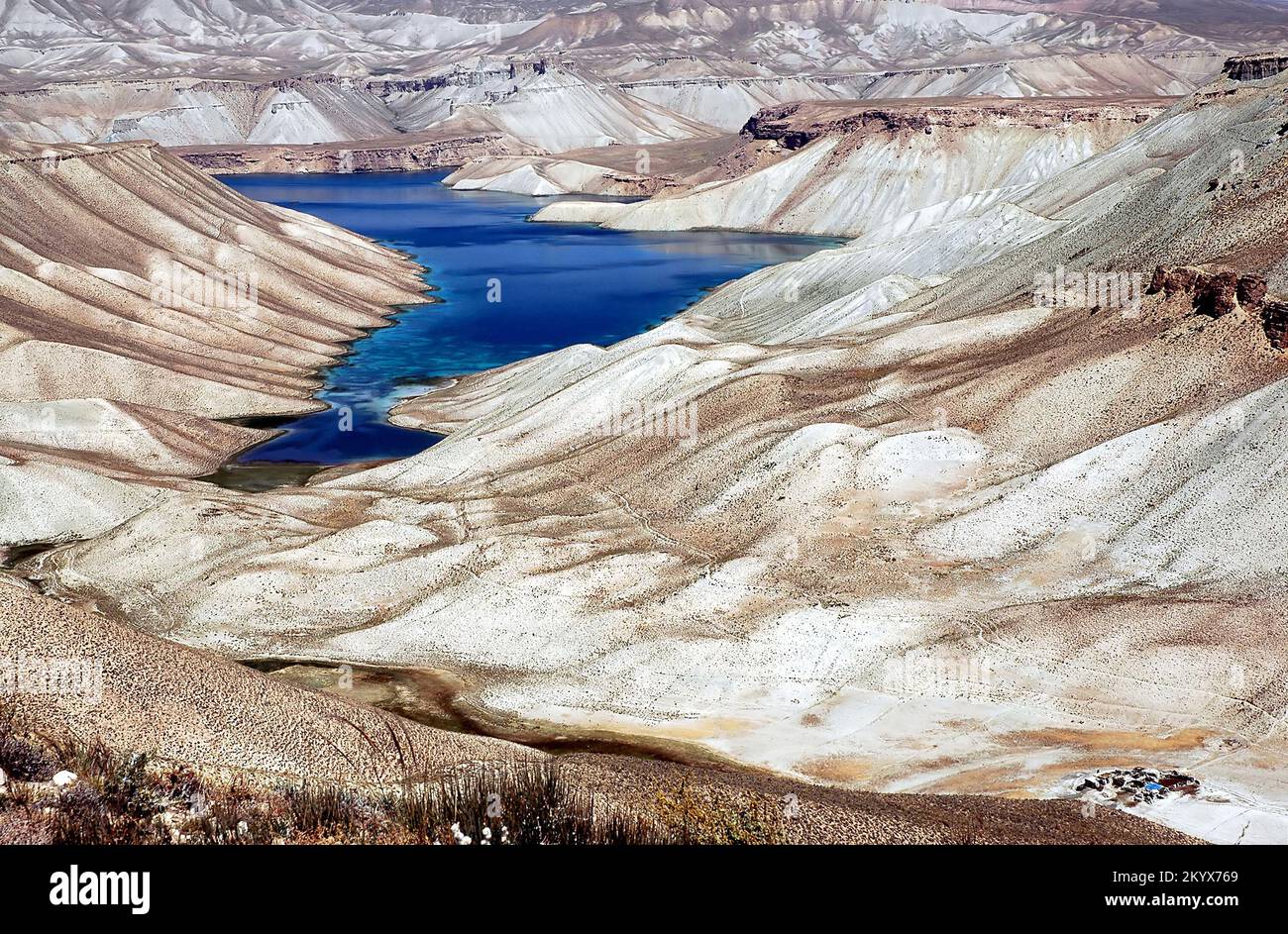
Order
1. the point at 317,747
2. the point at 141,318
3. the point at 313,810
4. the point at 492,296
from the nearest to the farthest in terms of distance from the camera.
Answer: the point at 313,810 → the point at 317,747 → the point at 141,318 → the point at 492,296

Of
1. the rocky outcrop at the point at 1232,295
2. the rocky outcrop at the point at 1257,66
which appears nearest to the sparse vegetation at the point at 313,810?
the rocky outcrop at the point at 1232,295

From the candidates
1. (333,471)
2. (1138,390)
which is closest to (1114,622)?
(1138,390)

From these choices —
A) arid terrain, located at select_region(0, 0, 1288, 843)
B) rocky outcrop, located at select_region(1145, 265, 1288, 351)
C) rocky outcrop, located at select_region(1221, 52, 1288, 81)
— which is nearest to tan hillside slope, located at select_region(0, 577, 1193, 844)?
arid terrain, located at select_region(0, 0, 1288, 843)

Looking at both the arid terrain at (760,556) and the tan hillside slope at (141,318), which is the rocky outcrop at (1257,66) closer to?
the arid terrain at (760,556)

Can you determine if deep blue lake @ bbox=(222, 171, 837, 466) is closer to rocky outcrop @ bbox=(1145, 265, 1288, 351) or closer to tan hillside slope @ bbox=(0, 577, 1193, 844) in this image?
rocky outcrop @ bbox=(1145, 265, 1288, 351)

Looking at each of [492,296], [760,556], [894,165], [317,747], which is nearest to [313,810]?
[317,747]

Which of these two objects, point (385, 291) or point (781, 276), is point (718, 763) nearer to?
point (781, 276)

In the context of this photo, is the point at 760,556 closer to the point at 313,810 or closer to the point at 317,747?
the point at 317,747

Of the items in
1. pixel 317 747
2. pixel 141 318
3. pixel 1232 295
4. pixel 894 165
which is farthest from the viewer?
pixel 894 165
